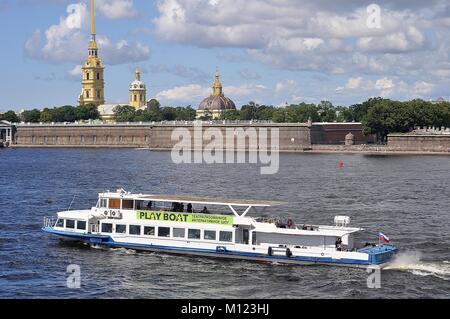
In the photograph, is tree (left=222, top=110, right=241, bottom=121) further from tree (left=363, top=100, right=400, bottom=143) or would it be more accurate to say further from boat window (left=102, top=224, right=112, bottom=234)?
boat window (left=102, top=224, right=112, bottom=234)

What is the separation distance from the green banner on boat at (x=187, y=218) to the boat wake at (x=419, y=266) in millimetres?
6361

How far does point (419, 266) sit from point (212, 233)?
25.5 ft

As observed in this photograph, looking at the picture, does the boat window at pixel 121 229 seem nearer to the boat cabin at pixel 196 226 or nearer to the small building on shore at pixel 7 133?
the boat cabin at pixel 196 226

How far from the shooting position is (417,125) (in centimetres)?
12950

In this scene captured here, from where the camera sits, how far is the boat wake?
29.6 meters

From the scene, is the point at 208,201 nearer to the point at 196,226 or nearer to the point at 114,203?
the point at 196,226

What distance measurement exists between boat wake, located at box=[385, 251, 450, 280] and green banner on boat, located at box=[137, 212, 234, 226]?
6.36 metres

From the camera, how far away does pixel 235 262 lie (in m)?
31.7

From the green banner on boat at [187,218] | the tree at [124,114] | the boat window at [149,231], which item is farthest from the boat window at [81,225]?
the tree at [124,114]


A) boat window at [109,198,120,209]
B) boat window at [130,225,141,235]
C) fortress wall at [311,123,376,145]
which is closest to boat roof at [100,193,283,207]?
boat window at [109,198,120,209]

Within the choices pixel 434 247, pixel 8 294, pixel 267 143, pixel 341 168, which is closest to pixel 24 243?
pixel 8 294

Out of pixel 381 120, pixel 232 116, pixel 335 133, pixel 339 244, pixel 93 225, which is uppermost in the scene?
pixel 232 116

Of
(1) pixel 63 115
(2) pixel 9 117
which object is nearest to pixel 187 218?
(1) pixel 63 115
